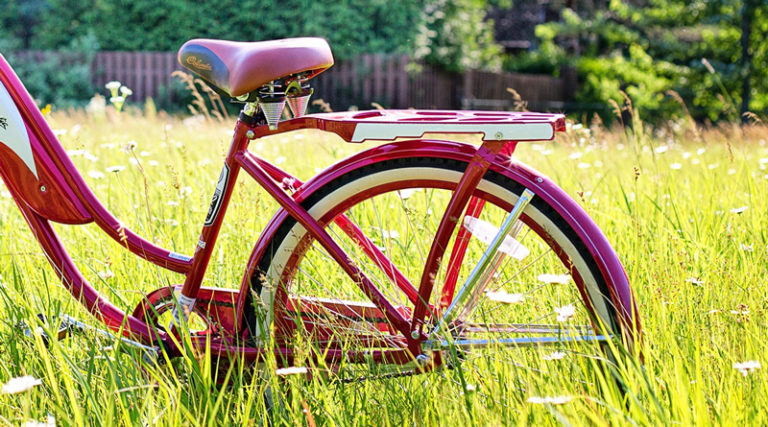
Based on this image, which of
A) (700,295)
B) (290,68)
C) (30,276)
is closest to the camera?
(290,68)

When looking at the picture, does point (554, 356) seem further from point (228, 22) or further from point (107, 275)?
point (228, 22)

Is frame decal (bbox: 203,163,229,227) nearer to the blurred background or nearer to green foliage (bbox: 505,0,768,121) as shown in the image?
green foliage (bbox: 505,0,768,121)

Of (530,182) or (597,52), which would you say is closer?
(530,182)

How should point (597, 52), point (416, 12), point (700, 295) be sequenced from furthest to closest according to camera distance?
point (597, 52) < point (416, 12) < point (700, 295)

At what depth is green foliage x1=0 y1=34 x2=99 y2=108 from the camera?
53.2 ft

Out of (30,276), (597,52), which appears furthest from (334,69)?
(30,276)

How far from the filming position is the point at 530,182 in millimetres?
1670

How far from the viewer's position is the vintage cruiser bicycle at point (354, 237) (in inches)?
65.6

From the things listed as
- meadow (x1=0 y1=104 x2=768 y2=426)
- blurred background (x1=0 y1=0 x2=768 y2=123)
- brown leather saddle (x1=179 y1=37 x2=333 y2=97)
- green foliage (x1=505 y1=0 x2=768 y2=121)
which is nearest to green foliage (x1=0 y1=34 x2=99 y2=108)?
blurred background (x1=0 y1=0 x2=768 y2=123)

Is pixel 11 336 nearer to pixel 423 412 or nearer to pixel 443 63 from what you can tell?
pixel 423 412

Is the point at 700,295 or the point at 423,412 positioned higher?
the point at 700,295

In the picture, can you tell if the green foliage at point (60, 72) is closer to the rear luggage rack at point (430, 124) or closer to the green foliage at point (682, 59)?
the green foliage at point (682, 59)

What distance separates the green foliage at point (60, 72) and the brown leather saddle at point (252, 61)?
15413mm

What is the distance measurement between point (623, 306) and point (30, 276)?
1.87 m
